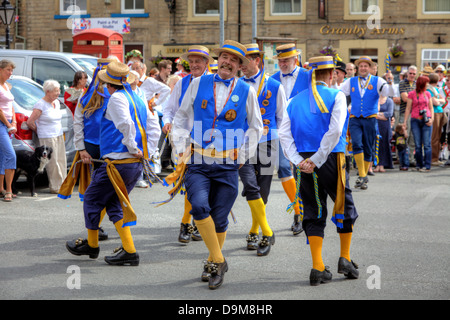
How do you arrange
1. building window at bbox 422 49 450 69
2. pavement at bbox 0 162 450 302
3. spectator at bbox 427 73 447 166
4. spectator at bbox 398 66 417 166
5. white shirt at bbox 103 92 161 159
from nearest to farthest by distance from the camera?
1. pavement at bbox 0 162 450 302
2. white shirt at bbox 103 92 161 159
3. spectator at bbox 398 66 417 166
4. spectator at bbox 427 73 447 166
5. building window at bbox 422 49 450 69

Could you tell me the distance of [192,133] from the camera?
617cm

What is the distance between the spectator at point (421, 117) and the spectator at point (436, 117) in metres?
0.84

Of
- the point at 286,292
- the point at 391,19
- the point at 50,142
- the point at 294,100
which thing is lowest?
the point at 286,292

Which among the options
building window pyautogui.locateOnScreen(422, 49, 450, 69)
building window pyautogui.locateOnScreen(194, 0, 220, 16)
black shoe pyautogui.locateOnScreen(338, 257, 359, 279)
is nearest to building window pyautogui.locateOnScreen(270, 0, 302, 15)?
building window pyautogui.locateOnScreen(194, 0, 220, 16)

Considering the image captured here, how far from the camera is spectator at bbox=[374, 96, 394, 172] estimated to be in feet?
48.1

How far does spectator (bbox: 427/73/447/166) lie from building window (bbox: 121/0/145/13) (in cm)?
1490

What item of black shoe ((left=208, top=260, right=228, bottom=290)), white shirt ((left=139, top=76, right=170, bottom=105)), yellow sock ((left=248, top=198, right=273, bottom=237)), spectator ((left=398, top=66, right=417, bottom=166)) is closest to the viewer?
black shoe ((left=208, top=260, right=228, bottom=290))

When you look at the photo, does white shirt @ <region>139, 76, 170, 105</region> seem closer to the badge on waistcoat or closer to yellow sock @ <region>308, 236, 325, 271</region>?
the badge on waistcoat

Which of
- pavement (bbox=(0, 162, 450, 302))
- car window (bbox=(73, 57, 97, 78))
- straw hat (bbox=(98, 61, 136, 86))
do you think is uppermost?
car window (bbox=(73, 57, 97, 78))

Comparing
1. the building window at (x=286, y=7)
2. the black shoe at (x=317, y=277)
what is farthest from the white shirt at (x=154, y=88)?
the building window at (x=286, y=7)

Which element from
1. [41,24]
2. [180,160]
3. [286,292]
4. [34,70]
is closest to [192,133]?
[180,160]

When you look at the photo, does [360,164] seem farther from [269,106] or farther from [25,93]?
[25,93]
